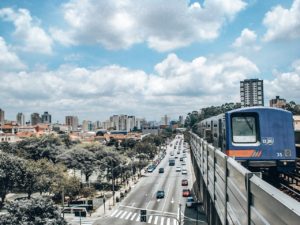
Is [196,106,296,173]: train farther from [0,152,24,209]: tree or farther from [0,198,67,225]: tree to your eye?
[0,152,24,209]: tree

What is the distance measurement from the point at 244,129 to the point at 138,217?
3845 centimetres

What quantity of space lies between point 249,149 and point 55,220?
1061 inches

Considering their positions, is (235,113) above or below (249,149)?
above

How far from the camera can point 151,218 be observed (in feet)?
171

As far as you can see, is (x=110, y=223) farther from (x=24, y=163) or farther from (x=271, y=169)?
(x=271, y=169)

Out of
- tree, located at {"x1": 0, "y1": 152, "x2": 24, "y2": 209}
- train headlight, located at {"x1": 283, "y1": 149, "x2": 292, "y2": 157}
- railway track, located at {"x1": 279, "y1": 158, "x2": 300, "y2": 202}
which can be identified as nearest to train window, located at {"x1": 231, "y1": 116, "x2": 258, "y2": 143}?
train headlight, located at {"x1": 283, "y1": 149, "x2": 292, "y2": 157}

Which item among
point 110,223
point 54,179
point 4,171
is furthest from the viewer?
point 54,179

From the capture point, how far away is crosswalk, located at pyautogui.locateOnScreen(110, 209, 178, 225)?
161 feet

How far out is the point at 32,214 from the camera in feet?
129

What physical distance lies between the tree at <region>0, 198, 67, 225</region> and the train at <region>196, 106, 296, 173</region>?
2641 centimetres

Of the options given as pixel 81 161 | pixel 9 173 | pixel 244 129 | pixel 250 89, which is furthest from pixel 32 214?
pixel 250 89

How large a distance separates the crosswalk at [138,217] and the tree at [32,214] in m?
13.7

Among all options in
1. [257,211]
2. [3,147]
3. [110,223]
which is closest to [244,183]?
[257,211]

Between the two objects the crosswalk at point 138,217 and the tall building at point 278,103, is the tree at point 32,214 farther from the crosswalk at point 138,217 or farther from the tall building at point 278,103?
the tall building at point 278,103
